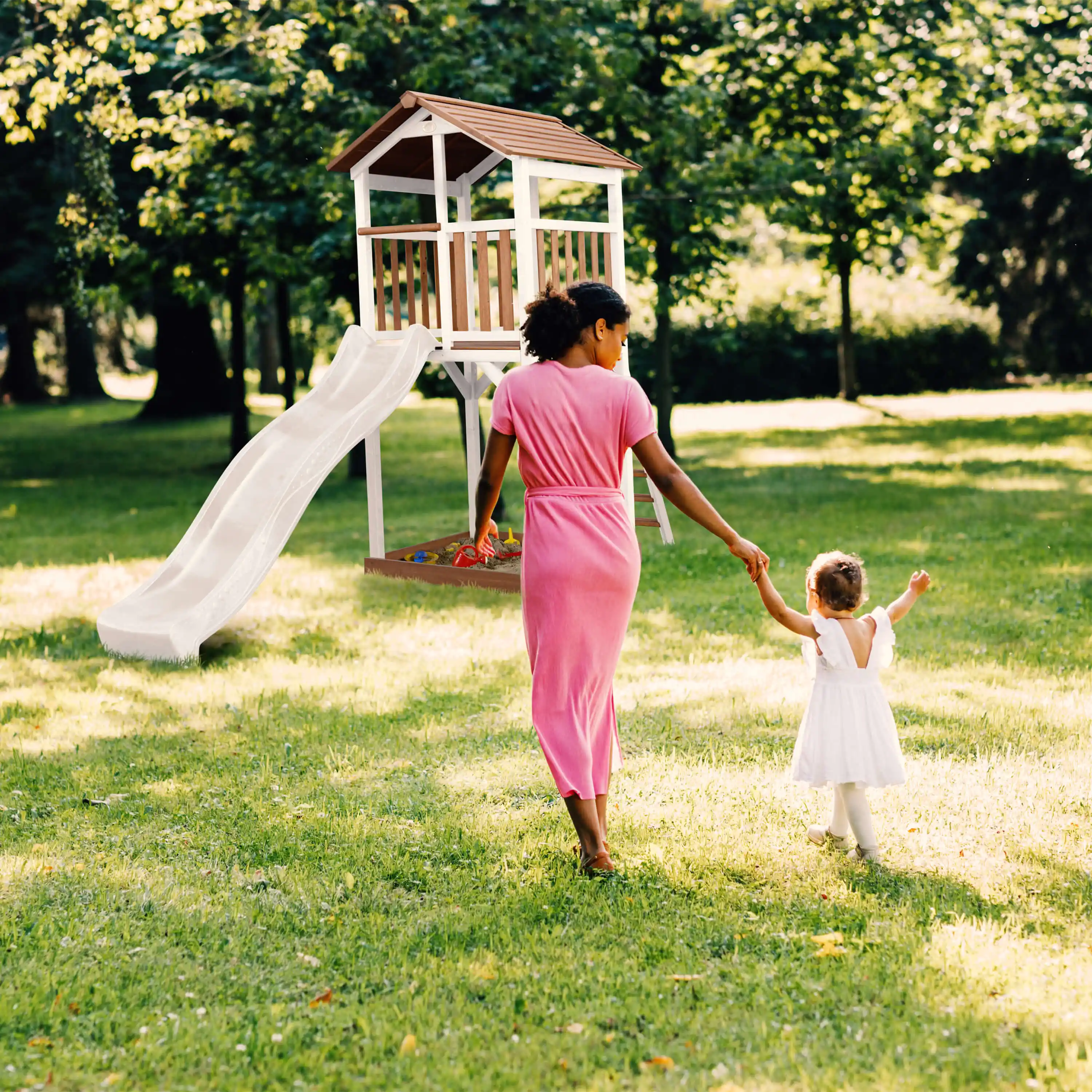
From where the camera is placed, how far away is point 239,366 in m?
18.4

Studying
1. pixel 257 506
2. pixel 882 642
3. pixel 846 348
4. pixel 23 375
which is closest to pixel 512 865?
pixel 882 642

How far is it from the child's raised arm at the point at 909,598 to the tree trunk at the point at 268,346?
29.8 meters

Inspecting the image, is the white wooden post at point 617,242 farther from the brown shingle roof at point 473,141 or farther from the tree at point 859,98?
the tree at point 859,98

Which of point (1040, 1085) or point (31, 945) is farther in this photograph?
point (31, 945)

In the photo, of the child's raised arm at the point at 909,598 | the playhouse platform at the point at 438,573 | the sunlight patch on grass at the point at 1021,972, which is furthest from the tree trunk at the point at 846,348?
the sunlight patch on grass at the point at 1021,972

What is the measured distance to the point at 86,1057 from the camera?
11.9 ft

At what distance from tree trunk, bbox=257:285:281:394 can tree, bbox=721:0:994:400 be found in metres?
17.7

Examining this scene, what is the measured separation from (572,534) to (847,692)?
1.15m

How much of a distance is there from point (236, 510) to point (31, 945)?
4.68m

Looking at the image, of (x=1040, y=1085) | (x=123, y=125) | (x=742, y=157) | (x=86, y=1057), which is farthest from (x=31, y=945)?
(x=742, y=157)

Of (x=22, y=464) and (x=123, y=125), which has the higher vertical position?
(x=123, y=125)

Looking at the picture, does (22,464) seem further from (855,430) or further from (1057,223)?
(1057,223)

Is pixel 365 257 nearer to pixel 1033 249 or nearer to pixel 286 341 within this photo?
pixel 286 341

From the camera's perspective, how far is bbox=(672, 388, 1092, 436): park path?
86.7 ft
